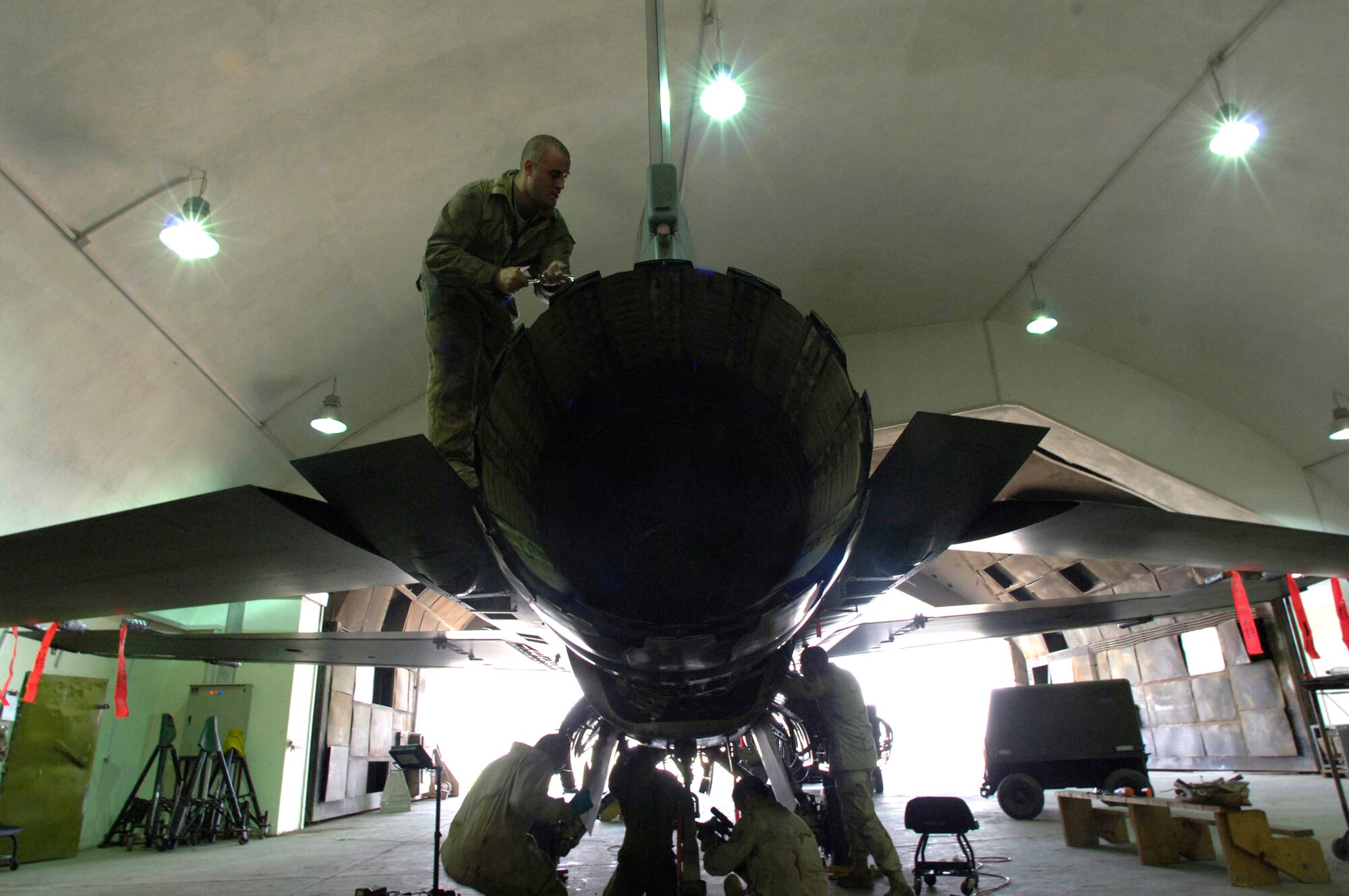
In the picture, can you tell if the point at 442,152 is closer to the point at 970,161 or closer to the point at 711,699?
the point at 970,161

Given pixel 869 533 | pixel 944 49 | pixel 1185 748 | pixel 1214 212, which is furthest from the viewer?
pixel 1185 748

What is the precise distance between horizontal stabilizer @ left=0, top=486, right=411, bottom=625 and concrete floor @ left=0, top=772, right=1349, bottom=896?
10.3ft

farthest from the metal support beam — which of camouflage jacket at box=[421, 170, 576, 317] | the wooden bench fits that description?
camouflage jacket at box=[421, 170, 576, 317]

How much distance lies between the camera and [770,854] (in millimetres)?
3758

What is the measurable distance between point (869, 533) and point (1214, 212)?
8.02m

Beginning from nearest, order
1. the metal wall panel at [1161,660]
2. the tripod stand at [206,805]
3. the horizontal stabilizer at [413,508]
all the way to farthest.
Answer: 1. the horizontal stabilizer at [413,508]
2. the tripod stand at [206,805]
3. the metal wall panel at [1161,660]

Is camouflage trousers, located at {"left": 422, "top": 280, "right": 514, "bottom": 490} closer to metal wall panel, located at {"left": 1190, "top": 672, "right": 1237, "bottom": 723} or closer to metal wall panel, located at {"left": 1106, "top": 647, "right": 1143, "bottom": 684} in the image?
metal wall panel, located at {"left": 1190, "top": 672, "right": 1237, "bottom": 723}

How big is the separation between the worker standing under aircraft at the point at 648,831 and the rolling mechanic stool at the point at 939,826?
144cm

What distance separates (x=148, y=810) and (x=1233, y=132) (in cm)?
1336

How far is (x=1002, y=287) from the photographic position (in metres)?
10.2

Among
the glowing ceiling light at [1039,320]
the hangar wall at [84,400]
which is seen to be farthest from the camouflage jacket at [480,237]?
the glowing ceiling light at [1039,320]

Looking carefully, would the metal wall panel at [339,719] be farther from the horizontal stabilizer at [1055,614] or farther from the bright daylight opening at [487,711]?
the horizontal stabilizer at [1055,614]

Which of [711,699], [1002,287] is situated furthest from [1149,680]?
[711,699]

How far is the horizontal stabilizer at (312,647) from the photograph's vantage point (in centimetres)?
605
